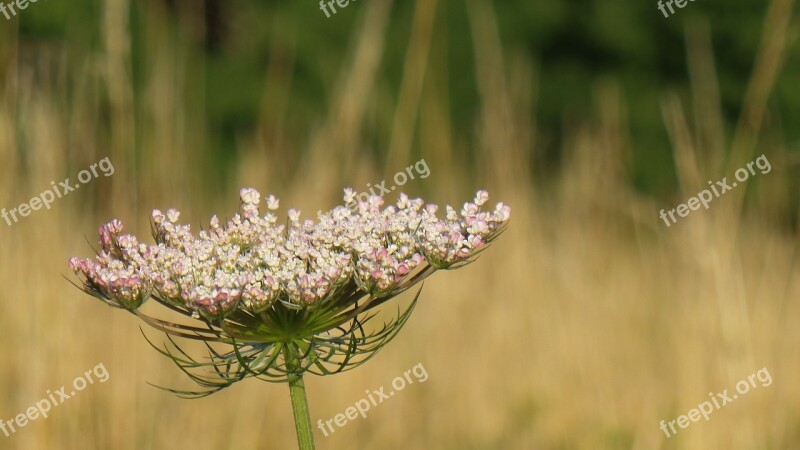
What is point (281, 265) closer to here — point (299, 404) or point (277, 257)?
point (277, 257)

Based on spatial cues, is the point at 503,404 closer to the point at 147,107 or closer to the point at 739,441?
the point at 739,441

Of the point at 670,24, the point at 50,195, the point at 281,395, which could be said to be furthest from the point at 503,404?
the point at 670,24

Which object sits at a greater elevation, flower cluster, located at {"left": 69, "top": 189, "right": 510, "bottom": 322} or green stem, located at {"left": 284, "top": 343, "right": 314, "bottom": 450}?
flower cluster, located at {"left": 69, "top": 189, "right": 510, "bottom": 322}

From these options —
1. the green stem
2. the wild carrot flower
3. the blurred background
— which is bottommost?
the green stem

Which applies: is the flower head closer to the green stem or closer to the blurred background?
the green stem

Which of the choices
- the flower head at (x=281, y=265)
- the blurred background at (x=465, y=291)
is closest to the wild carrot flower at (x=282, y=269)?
the flower head at (x=281, y=265)

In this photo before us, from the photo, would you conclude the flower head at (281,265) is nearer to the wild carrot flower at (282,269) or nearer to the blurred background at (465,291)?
the wild carrot flower at (282,269)

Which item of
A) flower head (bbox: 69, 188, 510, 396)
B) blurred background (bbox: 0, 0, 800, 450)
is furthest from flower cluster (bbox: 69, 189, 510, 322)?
blurred background (bbox: 0, 0, 800, 450)

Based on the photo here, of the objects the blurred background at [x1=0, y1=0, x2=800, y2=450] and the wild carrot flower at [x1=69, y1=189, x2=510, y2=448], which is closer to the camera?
the wild carrot flower at [x1=69, y1=189, x2=510, y2=448]
